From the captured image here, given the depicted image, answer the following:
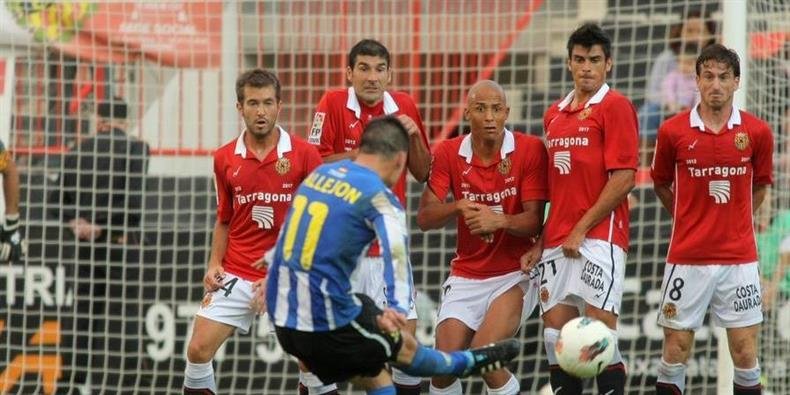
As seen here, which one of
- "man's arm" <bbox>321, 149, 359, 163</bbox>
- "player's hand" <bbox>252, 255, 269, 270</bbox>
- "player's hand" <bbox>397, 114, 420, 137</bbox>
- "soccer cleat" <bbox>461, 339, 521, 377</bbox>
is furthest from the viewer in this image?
"man's arm" <bbox>321, 149, 359, 163</bbox>

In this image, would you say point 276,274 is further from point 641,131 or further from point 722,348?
point 641,131

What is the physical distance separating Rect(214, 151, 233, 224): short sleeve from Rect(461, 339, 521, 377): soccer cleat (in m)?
1.95

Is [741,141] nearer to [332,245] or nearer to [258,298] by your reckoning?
[332,245]

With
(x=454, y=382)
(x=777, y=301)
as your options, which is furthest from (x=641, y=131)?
(x=454, y=382)

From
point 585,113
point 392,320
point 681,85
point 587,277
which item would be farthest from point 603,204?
point 681,85

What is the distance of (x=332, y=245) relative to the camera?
6.79 metres

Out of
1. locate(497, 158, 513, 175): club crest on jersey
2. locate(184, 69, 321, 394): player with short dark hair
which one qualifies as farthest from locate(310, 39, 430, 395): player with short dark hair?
locate(497, 158, 513, 175): club crest on jersey

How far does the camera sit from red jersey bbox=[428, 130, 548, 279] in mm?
8266

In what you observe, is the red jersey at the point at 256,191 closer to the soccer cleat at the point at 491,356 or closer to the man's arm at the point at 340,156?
the man's arm at the point at 340,156

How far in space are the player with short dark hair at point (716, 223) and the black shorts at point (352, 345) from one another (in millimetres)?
2126

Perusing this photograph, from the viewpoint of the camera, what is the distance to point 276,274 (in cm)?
694

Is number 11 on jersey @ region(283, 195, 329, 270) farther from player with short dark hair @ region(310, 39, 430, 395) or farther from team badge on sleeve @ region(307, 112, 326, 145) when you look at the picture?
team badge on sleeve @ region(307, 112, 326, 145)

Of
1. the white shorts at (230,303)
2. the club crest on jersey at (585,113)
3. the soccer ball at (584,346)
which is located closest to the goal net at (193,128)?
the white shorts at (230,303)

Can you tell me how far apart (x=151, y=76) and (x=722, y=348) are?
503cm
